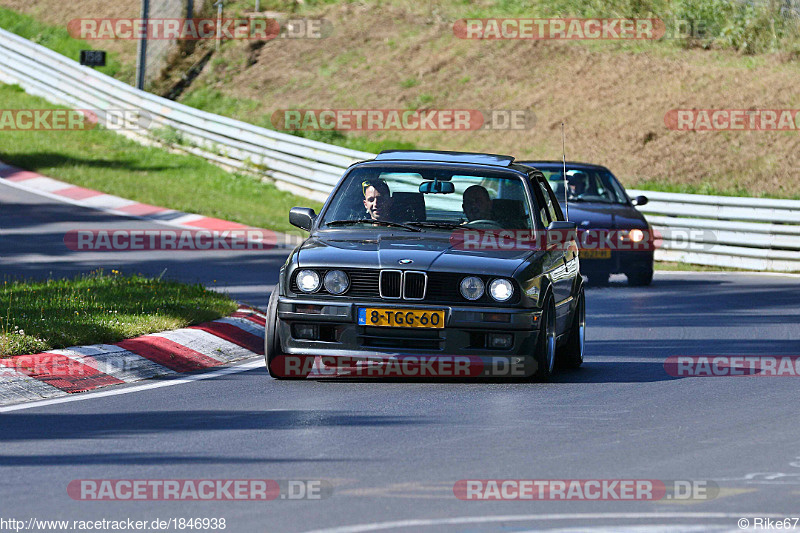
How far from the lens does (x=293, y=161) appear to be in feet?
87.1

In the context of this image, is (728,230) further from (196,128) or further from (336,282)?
(336,282)

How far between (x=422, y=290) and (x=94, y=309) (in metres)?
3.27

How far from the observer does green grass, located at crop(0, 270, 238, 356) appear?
30.6ft

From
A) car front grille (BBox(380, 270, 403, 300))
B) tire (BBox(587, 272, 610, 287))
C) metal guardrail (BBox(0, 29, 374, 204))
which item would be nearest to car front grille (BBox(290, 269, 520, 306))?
car front grille (BBox(380, 270, 403, 300))

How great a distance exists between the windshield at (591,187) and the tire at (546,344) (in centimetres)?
898

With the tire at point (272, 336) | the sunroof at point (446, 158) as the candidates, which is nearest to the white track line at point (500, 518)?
the tire at point (272, 336)

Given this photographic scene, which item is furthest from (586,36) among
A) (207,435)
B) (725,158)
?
(207,435)

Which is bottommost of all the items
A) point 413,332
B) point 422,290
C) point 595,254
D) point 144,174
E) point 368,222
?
point 595,254

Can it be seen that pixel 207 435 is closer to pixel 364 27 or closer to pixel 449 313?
pixel 449 313

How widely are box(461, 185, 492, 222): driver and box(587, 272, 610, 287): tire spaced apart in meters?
8.83

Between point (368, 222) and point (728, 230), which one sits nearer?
point (368, 222)

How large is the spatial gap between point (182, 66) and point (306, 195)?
11021mm

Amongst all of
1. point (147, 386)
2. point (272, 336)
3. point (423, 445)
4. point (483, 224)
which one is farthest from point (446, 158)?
point (423, 445)

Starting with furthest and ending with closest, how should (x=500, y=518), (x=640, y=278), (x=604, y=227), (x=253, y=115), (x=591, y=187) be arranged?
(x=253, y=115)
(x=591, y=187)
(x=640, y=278)
(x=604, y=227)
(x=500, y=518)
